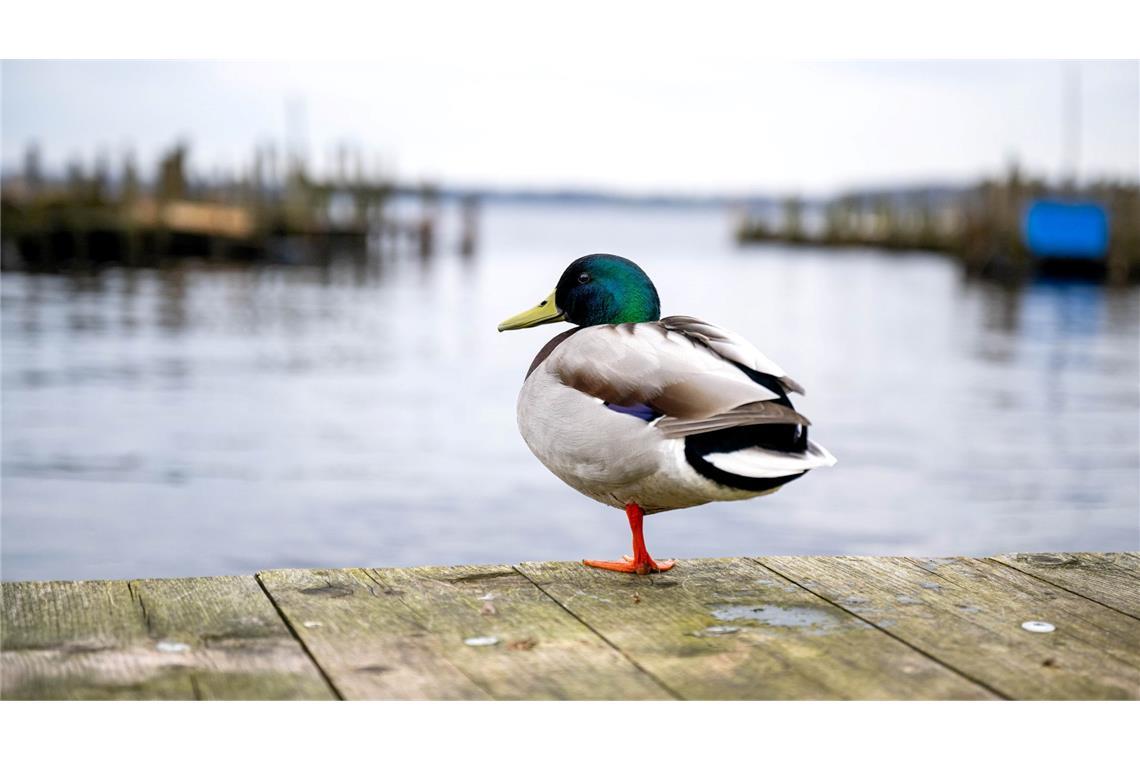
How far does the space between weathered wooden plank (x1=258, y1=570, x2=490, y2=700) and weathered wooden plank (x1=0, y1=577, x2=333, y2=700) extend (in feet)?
0.15

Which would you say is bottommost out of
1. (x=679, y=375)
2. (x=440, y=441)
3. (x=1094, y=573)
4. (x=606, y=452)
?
(x=440, y=441)

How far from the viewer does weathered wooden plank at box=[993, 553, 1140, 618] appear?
10.3 ft

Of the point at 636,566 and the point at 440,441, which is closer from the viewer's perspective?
the point at 636,566

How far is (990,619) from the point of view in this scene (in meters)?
2.92

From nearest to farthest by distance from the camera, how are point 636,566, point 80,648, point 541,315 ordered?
point 80,648
point 636,566
point 541,315

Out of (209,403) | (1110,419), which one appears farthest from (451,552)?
(1110,419)

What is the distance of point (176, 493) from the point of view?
983 cm

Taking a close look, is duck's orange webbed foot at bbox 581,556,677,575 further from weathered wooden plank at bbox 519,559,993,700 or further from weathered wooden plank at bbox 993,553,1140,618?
weathered wooden plank at bbox 993,553,1140,618

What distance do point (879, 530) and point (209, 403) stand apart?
25.7 feet

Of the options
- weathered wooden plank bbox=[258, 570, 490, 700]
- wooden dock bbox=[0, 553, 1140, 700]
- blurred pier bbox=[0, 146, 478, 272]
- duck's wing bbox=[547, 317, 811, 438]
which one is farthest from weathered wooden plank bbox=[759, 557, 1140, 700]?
blurred pier bbox=[0, 146, 478, 272]

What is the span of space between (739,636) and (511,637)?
0.44 m

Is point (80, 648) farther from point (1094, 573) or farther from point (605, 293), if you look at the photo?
point (1094, 573)

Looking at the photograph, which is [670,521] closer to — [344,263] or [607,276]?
[607,276]

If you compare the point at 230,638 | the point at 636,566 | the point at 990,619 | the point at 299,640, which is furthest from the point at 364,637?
the point at 990,619
